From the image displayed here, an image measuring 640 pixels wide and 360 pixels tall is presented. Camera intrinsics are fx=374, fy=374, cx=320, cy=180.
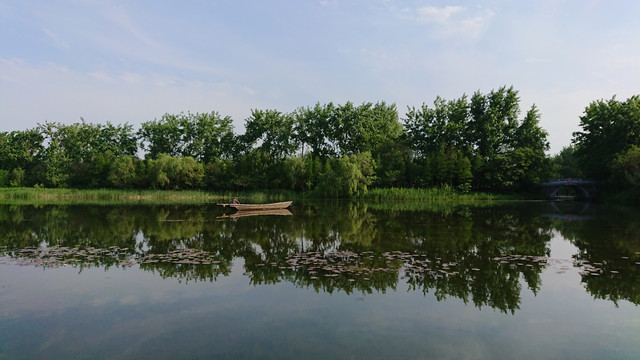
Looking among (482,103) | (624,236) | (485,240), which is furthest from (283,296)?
(482,103)

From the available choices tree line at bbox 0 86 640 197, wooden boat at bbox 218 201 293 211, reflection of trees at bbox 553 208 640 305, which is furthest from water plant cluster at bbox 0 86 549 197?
reflection of trees at bbox 553 208 640 305

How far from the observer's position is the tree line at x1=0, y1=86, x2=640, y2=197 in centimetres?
5553

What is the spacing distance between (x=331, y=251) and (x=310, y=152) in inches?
2191

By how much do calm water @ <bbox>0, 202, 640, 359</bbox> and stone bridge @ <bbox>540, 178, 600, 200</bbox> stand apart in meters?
44.1

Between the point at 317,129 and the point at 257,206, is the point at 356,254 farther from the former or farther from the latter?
the point at 317,129

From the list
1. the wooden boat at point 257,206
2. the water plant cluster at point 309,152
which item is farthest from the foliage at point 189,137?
the wooden boat at point 257,206

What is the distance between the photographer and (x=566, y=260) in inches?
459

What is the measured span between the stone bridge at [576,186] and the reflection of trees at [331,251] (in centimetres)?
3905

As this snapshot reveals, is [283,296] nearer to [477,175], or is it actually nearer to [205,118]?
[477,175]

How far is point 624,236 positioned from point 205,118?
7144 centimetres

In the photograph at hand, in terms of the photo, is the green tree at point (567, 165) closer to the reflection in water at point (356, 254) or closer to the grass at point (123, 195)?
the grass at point (123, 195)

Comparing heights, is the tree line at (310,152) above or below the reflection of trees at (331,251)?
above

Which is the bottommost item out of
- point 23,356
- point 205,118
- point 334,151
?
point 23,356

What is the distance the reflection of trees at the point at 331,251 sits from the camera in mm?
8865
